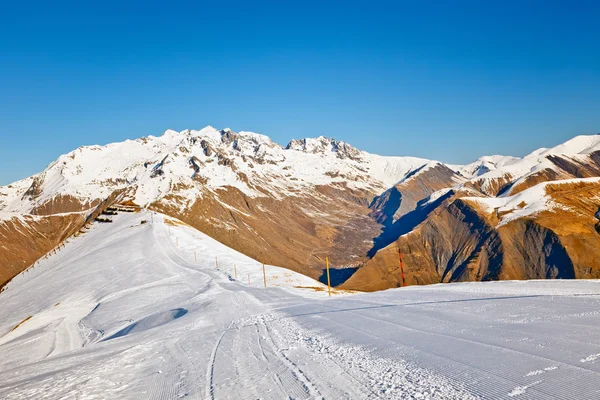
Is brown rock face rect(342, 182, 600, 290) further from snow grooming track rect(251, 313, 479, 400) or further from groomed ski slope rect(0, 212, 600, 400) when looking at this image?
snow grooming track rect(251, 313, 479, 400)

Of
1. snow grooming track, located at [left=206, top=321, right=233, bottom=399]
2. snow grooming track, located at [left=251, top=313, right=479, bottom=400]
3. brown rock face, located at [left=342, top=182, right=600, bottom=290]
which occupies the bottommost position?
brown rock face, located at [left=342, top=182, right=600, bottom=290]

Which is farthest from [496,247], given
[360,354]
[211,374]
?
[211,374]

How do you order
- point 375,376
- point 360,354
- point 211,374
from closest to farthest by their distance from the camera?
point 375,376, point 360,354, point 211,374

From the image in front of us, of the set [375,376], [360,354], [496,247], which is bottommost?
[496,247]

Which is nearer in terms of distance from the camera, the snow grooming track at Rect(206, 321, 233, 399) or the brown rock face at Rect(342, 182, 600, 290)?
the snow grooming track at Rect(206, 321, 233, 399)

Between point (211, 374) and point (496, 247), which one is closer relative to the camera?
point (211, 374)

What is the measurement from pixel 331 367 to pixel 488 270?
115 meters

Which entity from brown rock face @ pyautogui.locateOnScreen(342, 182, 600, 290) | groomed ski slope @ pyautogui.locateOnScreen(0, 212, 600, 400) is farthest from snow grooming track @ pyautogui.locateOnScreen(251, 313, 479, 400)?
brown rock face @ pyautogui.locateOnScreen(342, 182, 600, 290)

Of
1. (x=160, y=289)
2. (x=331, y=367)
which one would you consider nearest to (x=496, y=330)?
(x=331, y=367)

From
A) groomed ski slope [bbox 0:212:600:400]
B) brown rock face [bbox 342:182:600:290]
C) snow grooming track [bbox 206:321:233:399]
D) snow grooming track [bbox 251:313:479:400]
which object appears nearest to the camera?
snow grooming track [bbox 251:313:479:400]

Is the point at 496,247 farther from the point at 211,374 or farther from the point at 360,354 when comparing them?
the point at 211,374

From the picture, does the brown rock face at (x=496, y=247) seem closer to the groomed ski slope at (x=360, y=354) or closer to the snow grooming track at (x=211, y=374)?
the groomed ski slope at (x=360, y=354)

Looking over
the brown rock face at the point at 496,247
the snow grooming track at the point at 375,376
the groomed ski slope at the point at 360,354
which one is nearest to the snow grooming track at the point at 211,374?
the groomed ski slope at the point at 360,354

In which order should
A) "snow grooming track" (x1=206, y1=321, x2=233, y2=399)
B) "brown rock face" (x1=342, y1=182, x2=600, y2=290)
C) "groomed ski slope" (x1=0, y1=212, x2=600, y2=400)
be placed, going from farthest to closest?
1. "brown rock face" (x1=342, y1=182, x2=600, y2=290)
2. "snow grooming track" (x1=206, y1=321, x2=233, y2=399)
3. "groomed ski slope" (x1=0, y1=212, x2=600, y2=400)
